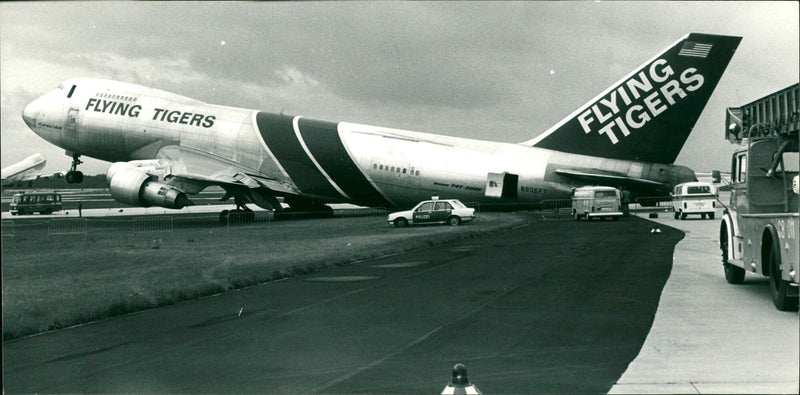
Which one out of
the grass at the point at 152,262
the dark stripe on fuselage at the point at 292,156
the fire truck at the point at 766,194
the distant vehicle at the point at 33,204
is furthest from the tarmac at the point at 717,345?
the distant vehicle at the point at 33,204

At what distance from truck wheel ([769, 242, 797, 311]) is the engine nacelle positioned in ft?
113

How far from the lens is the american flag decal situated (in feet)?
134

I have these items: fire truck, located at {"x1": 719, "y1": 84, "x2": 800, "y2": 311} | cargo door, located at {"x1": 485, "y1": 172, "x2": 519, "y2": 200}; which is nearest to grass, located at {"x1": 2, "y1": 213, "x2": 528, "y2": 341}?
cargo door, located at {"x1": 485, "y1": 172, "x2": 519, "y2": 200}

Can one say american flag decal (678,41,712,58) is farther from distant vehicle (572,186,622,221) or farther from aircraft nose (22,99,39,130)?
aircraft nose (22,99,39,130)

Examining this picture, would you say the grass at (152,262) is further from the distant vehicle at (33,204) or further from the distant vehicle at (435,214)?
the distant vehicle at (33,204)

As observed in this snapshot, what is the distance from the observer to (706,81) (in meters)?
41.9

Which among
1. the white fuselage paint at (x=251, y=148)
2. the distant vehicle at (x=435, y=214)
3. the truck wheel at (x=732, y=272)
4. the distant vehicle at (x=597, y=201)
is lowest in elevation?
the truck wheel at (x=732, y=272)

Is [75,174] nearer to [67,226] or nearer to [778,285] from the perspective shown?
[67,226]

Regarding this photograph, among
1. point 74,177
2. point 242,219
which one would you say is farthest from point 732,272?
point 74,177

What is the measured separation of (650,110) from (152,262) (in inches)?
1190

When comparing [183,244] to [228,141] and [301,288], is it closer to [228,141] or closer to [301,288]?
[301,288]

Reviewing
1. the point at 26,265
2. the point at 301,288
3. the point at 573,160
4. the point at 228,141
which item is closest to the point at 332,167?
the point at 228,141

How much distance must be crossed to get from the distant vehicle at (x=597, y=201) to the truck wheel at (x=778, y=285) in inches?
1223

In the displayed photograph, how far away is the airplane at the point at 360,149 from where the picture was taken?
43031 millimetres
